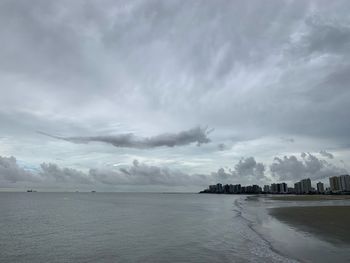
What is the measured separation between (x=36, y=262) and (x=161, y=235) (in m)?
13.3

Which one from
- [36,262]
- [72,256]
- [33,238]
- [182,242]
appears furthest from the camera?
[33,238]

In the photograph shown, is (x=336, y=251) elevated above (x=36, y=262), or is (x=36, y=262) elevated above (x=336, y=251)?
(x=336, y=251)

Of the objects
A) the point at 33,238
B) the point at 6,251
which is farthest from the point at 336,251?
the point at 33,238

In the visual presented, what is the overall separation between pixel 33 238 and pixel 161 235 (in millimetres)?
12683

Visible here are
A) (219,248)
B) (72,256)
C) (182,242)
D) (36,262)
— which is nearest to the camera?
(36,262)

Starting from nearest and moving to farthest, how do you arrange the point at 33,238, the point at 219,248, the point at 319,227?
the point at 219,248 < the point at 33,238 < the point at 319,227

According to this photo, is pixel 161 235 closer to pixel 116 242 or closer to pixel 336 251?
pixel 116 242

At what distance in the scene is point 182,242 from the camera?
2620 cm

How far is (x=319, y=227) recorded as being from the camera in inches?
1286

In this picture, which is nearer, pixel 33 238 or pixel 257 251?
pixel 257 251

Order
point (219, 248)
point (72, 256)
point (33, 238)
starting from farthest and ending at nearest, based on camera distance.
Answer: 1. point (33, 238)
2. point (219, 248)
3. point (72, 256)

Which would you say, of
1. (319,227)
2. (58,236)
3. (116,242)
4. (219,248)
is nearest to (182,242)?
(219,248)

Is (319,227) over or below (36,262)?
over

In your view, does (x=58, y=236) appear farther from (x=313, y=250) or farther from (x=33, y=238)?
(x=313, y=250)
